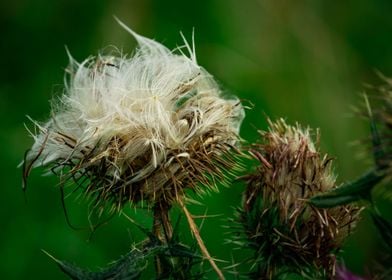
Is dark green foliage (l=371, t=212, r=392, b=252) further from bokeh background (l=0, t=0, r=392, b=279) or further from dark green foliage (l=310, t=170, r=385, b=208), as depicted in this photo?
bokeh background (l=0, t=0, r=392, b=279)

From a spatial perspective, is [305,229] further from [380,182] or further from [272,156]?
[380,182]

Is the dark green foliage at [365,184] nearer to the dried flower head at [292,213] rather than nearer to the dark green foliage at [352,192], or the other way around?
the dark green foliage at [352,192]

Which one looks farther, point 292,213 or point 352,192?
point 292,213

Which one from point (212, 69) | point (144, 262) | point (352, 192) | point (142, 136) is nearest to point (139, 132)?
point (142, 136)

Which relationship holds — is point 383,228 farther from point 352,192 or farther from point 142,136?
point 142,136

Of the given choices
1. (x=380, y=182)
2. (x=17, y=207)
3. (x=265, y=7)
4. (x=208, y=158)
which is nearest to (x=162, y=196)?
(x=208, y=158)

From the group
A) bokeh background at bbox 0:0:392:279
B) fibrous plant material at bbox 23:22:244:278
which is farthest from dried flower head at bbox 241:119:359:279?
bokeh background at bbox 0:0:392:279

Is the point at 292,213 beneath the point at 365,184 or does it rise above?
beneath
